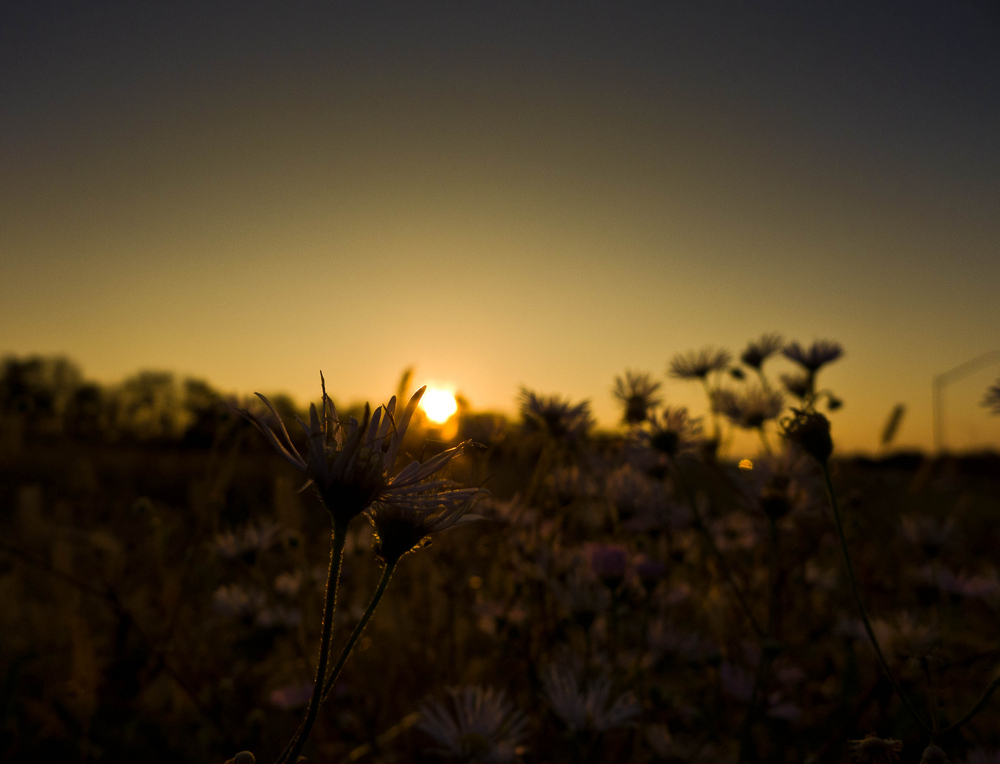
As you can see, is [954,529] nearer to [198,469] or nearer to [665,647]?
[665,647]

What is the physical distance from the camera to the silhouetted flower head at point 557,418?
2.17 metres

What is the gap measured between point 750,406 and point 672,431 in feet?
1.81

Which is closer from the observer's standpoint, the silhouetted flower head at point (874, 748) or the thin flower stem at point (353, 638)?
the thin flower stem at point (353, 638)

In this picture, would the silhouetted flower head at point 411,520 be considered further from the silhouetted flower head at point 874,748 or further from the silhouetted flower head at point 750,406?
the silhouetted flower head at point 750,406

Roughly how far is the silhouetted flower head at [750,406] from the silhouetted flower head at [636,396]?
11.5 inches

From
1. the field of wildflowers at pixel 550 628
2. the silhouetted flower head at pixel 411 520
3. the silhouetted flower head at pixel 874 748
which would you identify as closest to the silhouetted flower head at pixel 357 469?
the silhouetted flower head at pixel 411 520

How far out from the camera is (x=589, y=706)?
1.47 m

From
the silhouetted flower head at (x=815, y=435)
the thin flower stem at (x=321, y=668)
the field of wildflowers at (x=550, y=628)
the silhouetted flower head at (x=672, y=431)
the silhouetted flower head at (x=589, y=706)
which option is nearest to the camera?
the thin flower stem at (x=321, y=668)

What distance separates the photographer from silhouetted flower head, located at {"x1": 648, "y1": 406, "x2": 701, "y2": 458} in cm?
206

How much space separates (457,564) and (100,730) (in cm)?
126

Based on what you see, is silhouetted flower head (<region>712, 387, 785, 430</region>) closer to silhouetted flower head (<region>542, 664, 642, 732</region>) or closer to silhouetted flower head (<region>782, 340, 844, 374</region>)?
silhouetted flower head (<region>782, 340, 844, 374</region>)

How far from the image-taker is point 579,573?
1.87 metres

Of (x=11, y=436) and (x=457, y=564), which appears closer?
(x=457, y=564)

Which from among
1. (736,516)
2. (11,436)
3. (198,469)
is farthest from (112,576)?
(198,469)
